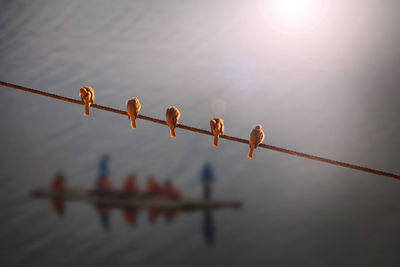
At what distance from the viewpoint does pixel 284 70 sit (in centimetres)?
1469

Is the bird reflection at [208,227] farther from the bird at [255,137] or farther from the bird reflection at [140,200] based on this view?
the bird at [255,137]

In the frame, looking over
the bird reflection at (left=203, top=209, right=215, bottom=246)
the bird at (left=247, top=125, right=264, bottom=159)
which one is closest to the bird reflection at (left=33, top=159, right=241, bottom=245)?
the bird reflection at (left=203, top=209, right=215, bottom=246)

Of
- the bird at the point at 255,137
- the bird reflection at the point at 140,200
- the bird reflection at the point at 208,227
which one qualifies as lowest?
the bird at the point at 255,137

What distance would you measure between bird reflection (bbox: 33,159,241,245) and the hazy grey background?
20 cm

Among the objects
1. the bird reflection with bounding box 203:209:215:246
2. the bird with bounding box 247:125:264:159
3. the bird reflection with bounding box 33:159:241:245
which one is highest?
the bird reflection with bounding box 33:159:241:245

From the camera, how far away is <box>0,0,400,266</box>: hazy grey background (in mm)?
10633

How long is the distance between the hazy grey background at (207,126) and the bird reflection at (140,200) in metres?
0.20

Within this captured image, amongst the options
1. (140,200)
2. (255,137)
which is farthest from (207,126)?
(255,137)

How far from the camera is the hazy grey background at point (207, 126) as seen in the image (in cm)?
1063

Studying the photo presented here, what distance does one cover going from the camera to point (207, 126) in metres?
12.9

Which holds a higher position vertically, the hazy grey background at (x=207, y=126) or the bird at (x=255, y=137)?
the hazy grey background at (x=207, y=126)

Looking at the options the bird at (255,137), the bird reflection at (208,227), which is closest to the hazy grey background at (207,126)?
the bird reflection at (208,227)

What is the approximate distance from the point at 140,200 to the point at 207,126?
3223 millimetres

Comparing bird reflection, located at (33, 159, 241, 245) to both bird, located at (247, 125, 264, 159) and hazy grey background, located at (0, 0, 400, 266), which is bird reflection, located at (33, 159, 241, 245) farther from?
bird, located at (247, 125, 264, 159)
